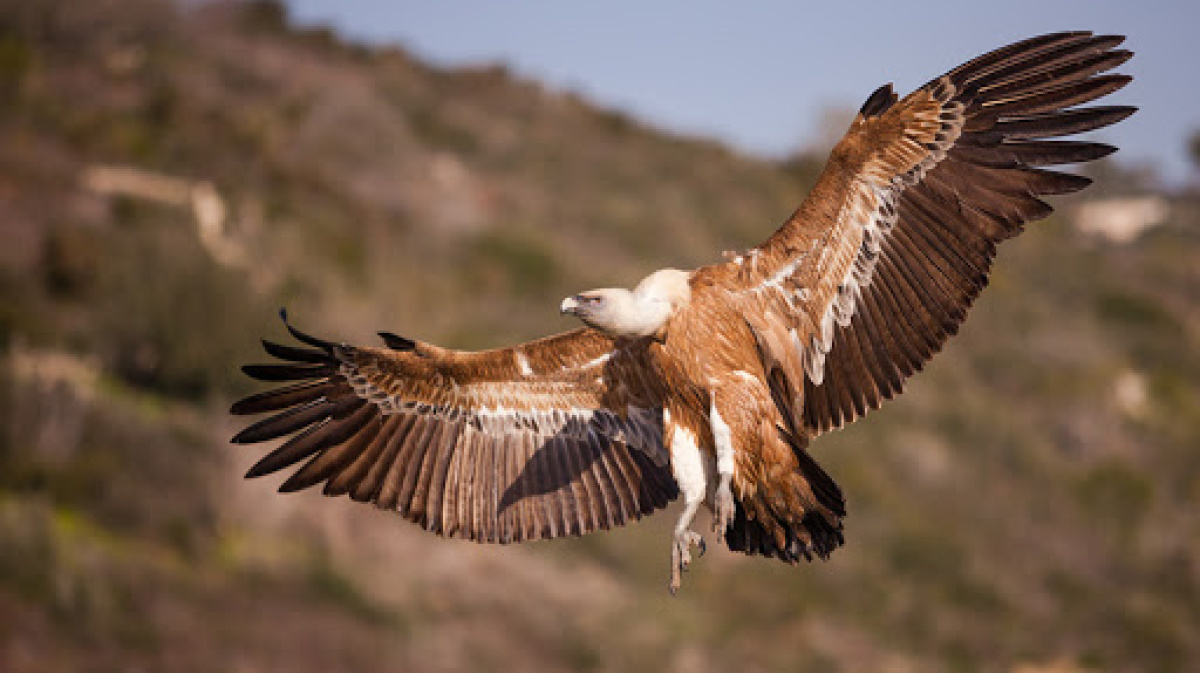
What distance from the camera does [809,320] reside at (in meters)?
8.21

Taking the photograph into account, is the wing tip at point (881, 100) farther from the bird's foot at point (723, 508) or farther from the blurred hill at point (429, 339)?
the blurred hill at point (429, 339)

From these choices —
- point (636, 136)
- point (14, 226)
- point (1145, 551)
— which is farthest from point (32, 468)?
point (636, 136)

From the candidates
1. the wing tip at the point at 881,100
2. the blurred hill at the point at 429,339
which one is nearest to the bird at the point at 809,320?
the wing tip at the point at 881,100

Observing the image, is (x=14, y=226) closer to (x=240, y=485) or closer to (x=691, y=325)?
(x=240, y=485)

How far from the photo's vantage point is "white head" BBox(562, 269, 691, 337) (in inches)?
294

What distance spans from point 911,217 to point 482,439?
10.3 ft

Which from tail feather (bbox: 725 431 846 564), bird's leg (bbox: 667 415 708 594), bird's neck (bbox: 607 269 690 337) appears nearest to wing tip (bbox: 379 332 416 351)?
bird's neck (bbox: 607 269 690 337)

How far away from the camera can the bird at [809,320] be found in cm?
762

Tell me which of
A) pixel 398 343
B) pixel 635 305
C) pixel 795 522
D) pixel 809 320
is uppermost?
pixel 809 320

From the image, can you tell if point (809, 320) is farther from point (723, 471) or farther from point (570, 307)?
point (570, 307)

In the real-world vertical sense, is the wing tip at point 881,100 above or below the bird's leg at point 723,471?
above

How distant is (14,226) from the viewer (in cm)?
2795

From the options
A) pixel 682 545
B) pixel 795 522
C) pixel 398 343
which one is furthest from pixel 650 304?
pixel 398 343

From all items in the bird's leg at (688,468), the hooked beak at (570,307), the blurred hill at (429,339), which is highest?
the blurred hill at (429,339)
